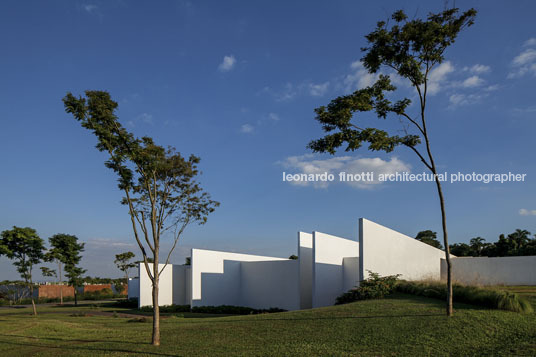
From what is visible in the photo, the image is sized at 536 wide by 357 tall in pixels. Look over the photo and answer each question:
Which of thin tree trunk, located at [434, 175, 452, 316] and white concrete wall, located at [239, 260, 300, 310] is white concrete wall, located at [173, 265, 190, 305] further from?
thin tree trunk, located at [434, 175, 452, 316]

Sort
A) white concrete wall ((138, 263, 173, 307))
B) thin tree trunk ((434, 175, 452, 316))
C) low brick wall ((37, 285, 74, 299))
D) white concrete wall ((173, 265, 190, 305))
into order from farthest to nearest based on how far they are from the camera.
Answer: low brick wall ((37, 285, 74, 299)) < white concrete wall ((173, 265, 190, 305)) < white concrete wall ((138, 263, 173, 307)) < thin tree trunk ((434, 175, 452, 316))

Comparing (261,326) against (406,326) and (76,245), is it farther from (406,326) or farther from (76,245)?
(76,245)

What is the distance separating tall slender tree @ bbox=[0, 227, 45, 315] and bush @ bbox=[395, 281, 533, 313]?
16.9 meters

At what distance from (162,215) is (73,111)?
327 cm

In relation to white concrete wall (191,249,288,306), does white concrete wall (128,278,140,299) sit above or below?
below

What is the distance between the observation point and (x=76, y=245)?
98.2 feet

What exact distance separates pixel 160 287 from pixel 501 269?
77.0 ft

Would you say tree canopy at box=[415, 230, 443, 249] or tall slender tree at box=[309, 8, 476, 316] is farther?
tree canopy at box=[415, 230, 443, 249]

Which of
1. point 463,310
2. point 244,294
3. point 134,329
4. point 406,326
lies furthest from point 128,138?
point 244,294

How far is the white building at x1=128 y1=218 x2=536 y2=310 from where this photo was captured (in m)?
17.7

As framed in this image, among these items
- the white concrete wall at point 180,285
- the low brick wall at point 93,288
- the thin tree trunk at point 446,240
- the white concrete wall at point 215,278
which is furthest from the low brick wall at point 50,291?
the thin tree trunk at point 446,240

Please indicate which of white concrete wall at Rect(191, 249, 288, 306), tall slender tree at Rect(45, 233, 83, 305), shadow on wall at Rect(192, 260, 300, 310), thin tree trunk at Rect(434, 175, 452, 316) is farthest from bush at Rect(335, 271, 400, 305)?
tall slender tree at Rect(45, 233, 83, 305)

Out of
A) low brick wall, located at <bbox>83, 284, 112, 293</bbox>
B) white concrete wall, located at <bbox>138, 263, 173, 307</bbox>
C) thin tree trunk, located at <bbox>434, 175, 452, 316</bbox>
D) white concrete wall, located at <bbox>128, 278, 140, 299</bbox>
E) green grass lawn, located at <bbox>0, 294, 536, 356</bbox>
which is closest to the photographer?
green grass lawn, located at <bbox>0, 294, 536, 356</bbox>

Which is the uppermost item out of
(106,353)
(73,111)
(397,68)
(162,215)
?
(397,68)
